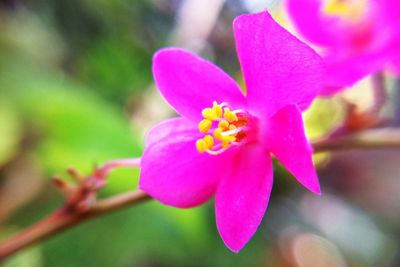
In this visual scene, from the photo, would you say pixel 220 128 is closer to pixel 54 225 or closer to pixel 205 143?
pixel 205 143

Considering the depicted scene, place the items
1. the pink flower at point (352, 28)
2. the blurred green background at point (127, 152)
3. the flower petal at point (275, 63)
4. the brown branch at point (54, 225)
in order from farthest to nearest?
the blurred green background at point (127, 152) < the pink flower at point (352, 28) < the brown branch at point (54, 225) < the flower petal at point (275, 63)

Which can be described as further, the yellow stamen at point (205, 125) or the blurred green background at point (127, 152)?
the blurred green background at point (127, 152)

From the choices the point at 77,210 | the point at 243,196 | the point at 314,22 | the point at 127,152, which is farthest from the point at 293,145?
the point at 127,152

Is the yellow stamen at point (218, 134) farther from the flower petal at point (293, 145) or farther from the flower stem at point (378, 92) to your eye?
the flower stem at point (378, 92)

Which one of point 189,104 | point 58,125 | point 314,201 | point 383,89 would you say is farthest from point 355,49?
point 314,201

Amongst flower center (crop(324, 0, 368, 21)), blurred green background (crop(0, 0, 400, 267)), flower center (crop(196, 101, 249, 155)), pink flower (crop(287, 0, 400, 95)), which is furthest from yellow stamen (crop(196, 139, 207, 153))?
blurred green background (crop(0, 0, 400, 267))

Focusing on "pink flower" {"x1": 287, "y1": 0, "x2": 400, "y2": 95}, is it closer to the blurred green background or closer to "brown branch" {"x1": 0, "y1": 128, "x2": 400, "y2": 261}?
"brown branch" {"x1": 0, "y1": 128, "x2": 400, "y2": 261}

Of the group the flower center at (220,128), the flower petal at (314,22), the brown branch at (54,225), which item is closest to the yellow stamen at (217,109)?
the flower center at (220,128)
